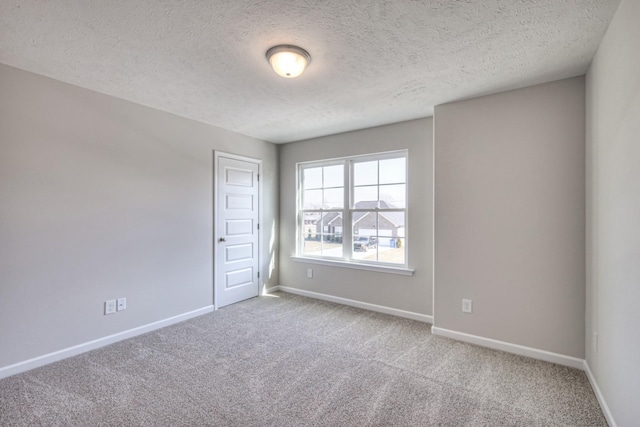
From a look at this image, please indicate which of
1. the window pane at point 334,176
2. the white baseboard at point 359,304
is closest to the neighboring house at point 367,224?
the window pane at point 334,176

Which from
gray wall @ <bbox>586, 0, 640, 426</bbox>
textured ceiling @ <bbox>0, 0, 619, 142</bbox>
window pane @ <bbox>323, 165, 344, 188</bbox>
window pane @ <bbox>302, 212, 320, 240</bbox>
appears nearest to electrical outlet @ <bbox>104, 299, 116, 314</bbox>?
textured ceiling @ <bbox>0, 0, 619, 142</bbox>

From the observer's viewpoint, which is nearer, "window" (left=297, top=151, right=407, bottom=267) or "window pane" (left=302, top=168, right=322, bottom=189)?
"window" (left=297, top=151, right=407, bottom=267)

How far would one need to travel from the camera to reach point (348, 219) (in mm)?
4355

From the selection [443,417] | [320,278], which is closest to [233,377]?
[443,417]

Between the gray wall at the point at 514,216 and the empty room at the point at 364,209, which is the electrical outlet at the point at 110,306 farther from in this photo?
the gray wall at the point at 514,216

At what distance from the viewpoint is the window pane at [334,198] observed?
446 centimetres

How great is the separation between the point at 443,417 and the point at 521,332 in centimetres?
137

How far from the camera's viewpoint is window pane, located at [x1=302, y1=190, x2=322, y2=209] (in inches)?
185

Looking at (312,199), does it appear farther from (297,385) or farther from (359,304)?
(297,385)

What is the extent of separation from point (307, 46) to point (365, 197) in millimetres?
2445

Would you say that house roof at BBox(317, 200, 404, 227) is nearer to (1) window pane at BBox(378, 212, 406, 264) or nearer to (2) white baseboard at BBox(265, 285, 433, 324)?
(1) window pane at BBox(378, 212, 406, 264)

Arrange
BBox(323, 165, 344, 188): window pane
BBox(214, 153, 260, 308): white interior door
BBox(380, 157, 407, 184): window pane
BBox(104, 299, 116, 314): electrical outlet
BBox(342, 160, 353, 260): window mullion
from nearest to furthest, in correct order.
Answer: BBox(104, 299, 116, 314): electrical outlet, BBox(380, 157, 407, 184): window pane, BBox(214, 153, 260, 308): white interior door, BBox(342, 160, 353, 260): window mullion, BBox(323, 165, 344, 188): window pane

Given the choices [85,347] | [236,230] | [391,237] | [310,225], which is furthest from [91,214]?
[391,237]

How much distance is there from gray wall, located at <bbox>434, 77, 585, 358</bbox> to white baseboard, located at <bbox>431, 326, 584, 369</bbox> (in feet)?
0.14
